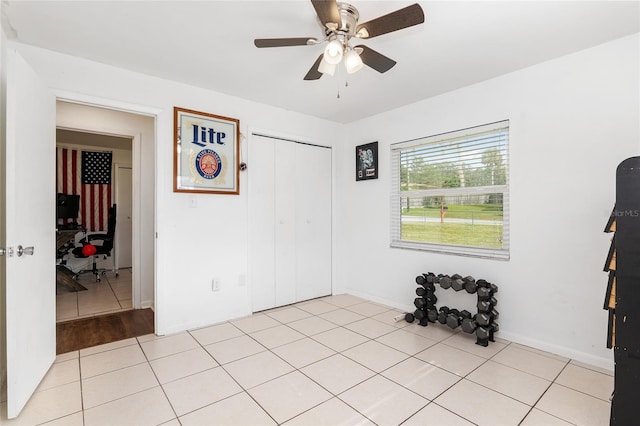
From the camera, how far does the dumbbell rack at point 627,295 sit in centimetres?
161

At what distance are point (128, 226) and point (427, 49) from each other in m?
6.43

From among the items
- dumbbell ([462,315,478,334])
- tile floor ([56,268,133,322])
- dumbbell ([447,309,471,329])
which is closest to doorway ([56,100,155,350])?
tile floor ([56,268,133,322])

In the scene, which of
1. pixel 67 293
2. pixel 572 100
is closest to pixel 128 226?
pixel 67 293

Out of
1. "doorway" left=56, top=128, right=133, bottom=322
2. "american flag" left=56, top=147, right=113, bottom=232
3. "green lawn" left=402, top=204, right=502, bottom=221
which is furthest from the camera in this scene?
"american flag" left=56, top=147, right=113, bottom=232

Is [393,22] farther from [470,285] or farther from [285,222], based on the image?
[285,222]

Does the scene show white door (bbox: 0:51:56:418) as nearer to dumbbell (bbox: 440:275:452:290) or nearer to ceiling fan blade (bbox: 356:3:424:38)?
ceiling fan blade (bbox: 356:3:424:38)

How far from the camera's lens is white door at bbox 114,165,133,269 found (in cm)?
614

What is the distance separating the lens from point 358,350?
2.66 m

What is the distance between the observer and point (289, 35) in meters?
2.24

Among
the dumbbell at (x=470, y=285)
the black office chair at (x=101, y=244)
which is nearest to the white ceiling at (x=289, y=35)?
the dumbbell at (x=470, y=285)

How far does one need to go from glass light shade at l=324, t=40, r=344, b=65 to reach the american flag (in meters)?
6.09

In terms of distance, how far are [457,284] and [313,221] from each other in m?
1.99

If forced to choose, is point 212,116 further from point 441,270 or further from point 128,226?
point 128,226

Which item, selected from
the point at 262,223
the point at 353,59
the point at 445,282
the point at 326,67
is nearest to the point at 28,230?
the point at 262,223
